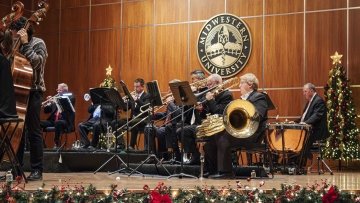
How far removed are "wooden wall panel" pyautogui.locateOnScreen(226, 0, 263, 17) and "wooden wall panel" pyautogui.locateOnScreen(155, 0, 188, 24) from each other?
3.13 ft

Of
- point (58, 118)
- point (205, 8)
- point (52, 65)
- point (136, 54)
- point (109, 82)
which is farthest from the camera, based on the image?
point (52, 65)

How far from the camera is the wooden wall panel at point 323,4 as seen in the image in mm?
10633

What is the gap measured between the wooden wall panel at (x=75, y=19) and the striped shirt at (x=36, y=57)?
7.52 m

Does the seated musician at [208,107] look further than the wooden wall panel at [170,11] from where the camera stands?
No

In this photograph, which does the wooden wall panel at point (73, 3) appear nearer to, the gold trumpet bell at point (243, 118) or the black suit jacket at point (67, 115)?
the black suit jacket at point (67, 115)

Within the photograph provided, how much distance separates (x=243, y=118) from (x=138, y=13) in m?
6.21

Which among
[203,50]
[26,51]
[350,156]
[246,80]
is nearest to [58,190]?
[26,51]

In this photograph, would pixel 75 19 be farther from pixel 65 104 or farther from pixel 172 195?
pixel 172 195

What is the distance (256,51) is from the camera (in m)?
11.3

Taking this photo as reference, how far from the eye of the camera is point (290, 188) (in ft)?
15.8

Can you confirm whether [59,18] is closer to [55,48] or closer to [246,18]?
[55,48]

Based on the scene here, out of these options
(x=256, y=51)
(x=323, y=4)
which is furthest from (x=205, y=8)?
(x=323, y=4)

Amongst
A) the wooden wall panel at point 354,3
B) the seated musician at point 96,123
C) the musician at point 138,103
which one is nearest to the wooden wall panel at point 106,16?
the seated musician at point 96,123

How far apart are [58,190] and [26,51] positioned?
1.78 metres
